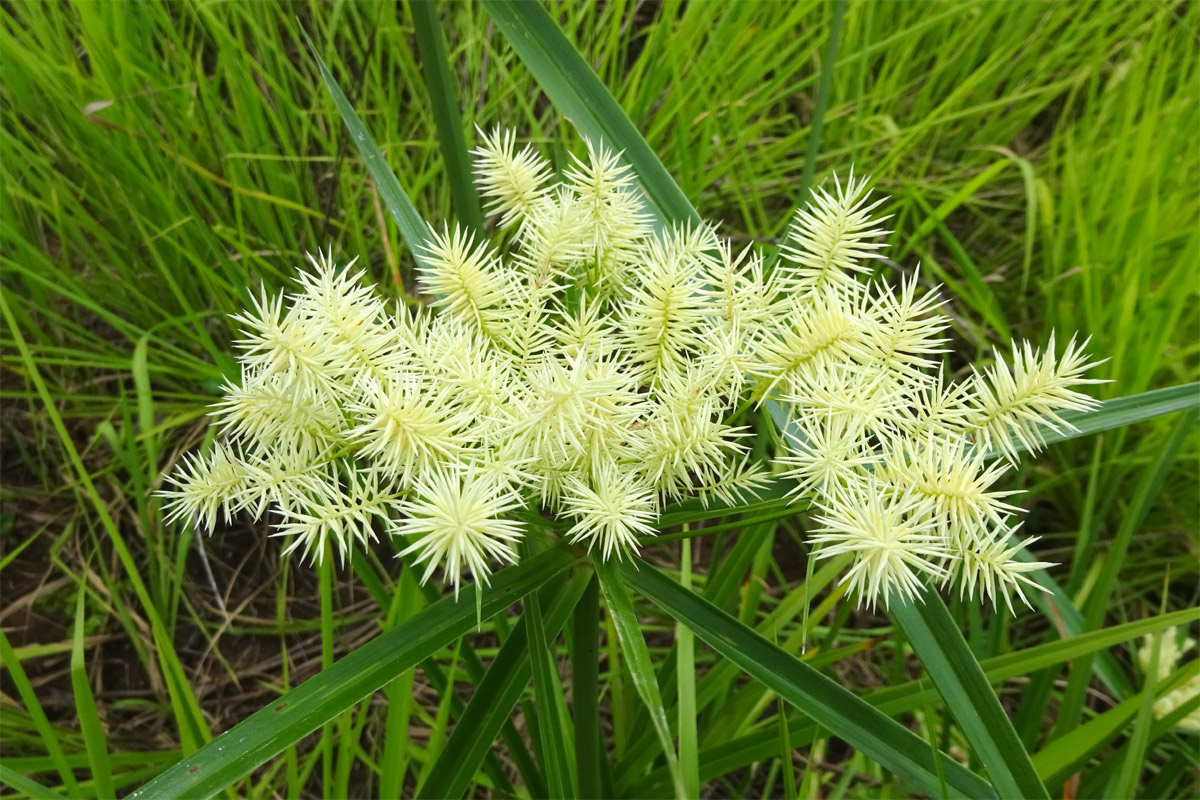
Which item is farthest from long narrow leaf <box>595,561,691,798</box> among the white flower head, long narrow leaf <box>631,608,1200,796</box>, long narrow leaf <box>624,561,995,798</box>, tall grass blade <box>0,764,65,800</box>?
tall grass blade <box>0,764,65,800</box>

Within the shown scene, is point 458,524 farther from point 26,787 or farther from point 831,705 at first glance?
point 26,787

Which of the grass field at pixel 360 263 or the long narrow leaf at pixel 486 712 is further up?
the grass field at pixel 360 263

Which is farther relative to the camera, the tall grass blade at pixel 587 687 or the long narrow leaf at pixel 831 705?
the tall grass blade at pixel 587 687

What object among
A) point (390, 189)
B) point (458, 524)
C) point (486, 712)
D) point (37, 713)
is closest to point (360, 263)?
point (390, 189)

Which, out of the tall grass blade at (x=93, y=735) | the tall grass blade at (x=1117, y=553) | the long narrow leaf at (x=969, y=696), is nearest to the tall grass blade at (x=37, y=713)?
the tall grass blade at (x=93, y=735)

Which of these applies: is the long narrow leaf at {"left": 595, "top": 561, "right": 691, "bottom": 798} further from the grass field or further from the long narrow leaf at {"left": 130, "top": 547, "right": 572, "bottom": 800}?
the grass field

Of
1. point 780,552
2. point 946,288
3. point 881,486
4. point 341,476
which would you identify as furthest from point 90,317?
point 946,288

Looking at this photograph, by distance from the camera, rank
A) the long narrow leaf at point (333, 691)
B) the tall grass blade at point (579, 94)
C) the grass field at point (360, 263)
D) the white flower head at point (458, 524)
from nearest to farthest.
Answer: the white flower head at point (458, 524) < the long narrow leaf at point (333, 691) < the tall grass blade at point (579, 94) < the grass field at point (360, 263)

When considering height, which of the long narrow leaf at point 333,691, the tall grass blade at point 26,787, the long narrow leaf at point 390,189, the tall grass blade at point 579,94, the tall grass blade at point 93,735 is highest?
the tall grass blade at point 579,94

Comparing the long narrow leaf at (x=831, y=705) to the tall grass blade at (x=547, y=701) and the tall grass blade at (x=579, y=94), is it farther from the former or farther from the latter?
the tall grass blade at (x=579, y=94)
